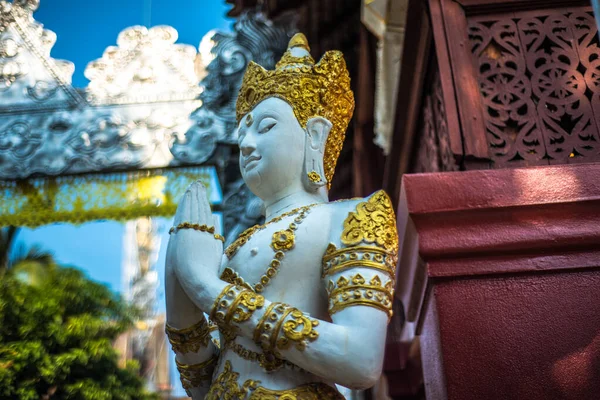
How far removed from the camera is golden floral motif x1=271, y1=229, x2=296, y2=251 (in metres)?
1.71

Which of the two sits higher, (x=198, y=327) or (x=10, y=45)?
(x=10, y=45)

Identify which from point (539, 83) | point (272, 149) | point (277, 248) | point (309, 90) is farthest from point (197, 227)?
point (539, 83)

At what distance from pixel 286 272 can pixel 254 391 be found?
281 millimetres

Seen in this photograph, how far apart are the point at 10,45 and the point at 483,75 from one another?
21.0 ft

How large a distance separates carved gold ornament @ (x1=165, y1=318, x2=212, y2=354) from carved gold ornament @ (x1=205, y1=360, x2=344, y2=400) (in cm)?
10

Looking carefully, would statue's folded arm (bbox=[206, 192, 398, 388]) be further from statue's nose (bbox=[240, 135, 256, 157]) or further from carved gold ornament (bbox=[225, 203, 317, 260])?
statue's nose (bbox=[240, 135, 256, 157])

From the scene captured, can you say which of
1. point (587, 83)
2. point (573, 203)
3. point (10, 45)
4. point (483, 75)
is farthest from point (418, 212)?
point (10, 45)

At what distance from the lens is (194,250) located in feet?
5.40

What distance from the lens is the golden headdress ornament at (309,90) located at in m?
1.93

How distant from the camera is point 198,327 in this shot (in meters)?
1.73

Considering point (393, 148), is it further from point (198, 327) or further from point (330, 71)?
point (198, 327)

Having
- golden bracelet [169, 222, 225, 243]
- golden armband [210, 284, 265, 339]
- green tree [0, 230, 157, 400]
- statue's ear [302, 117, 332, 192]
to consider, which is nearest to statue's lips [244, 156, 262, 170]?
statue's ear [302, 117, 332, 192]

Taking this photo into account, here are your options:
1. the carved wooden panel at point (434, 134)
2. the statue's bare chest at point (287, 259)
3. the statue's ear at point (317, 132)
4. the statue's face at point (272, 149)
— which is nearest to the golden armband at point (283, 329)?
the statue's bare chest at point (287, 259)

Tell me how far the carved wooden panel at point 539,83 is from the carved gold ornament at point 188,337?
109 centimetres
